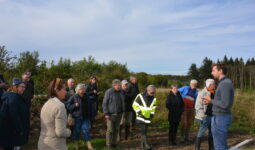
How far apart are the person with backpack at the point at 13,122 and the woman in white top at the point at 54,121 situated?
1.26m

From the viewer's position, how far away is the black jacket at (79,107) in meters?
8.15

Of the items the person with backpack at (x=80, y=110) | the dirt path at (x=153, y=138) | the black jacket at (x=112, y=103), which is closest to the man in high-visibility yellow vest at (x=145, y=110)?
the black jacket at (x=112, y=103)

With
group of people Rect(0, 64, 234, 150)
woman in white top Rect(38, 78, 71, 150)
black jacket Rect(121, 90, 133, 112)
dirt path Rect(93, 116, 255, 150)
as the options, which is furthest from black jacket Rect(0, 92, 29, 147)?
black jacket Rect(121, 90, 133, 112)

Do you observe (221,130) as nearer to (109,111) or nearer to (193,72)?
(109,111)

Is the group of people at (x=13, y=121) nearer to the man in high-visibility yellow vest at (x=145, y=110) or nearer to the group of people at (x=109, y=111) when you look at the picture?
the group of people at (x=109, y=111)

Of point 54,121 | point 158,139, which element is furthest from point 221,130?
point 158,139

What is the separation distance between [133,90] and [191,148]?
3.21 metres

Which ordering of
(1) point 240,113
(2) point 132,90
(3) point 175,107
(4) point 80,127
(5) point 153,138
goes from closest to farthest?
(4) point 80,127 < (3) point 175,107 < (5) point 153,138 < (2) point 132,90 < (1) point 240,113

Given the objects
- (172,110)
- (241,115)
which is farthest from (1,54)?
(241,115)

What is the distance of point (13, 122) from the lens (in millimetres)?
5391

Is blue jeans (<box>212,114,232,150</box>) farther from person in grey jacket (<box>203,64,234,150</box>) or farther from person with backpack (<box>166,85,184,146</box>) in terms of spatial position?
person with backpack (<box>166,85,184,146</box>)

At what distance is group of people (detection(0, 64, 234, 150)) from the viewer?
14.3 feet

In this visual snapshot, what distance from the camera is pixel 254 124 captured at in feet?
49.8

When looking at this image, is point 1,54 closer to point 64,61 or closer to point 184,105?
point 184,105
